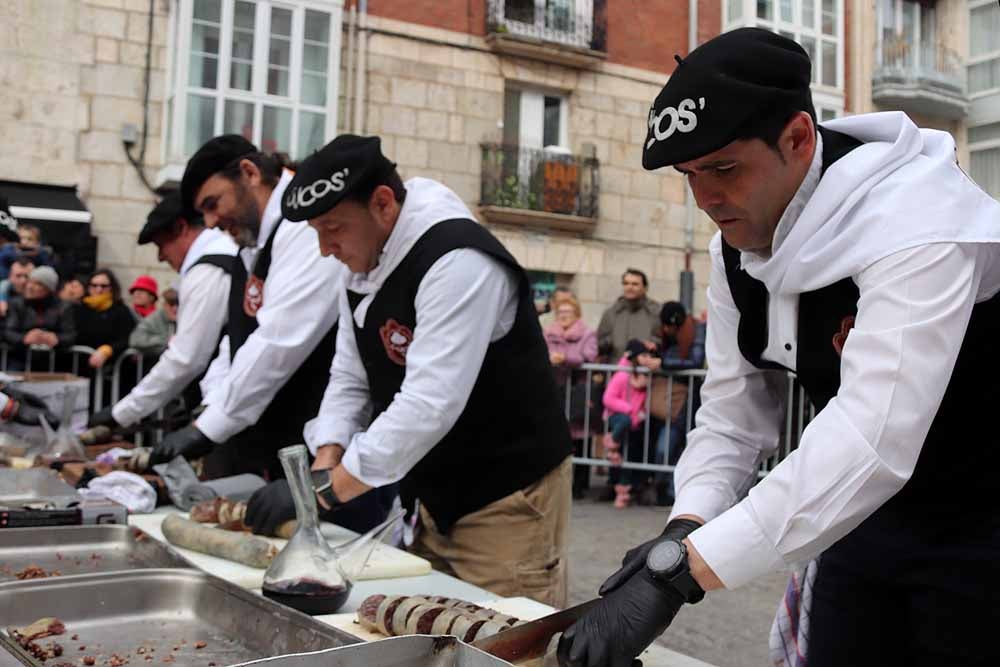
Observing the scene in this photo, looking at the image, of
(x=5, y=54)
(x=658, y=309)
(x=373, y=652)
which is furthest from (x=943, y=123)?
(x=5, y=54)

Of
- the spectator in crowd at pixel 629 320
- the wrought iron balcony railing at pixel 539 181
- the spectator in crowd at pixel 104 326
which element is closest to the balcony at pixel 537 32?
the wrought iron balcony railing at pixel 539 181

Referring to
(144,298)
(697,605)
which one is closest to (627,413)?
(697,605)

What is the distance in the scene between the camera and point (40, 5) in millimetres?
8312

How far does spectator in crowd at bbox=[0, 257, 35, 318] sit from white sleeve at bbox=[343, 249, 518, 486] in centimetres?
462

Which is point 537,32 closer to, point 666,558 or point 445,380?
point 445,380

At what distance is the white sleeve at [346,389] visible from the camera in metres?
2.35

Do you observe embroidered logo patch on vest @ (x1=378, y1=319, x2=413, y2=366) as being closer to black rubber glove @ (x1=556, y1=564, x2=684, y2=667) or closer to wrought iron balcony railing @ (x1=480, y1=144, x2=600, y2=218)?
black rubber glove @ (x1=556, y1=564, x2=684, y2=667)

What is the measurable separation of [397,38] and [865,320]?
31.8 feet

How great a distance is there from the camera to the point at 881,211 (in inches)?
46.3

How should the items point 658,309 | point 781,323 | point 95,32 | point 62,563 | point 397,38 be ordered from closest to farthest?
point 781,323 < point 62,563 < point 658,309 < point 95,32 < point 397,38

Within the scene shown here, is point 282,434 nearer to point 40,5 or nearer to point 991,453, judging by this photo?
point 991,453

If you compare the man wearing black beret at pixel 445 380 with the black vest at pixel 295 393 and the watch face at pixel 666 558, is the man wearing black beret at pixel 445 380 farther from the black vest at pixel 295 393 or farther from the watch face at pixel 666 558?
the watch face at pixel 666 558

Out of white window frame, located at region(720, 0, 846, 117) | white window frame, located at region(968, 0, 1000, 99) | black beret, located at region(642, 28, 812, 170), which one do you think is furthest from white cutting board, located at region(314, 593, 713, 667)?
white window frame, located at region(968, 0, 1000, 99)

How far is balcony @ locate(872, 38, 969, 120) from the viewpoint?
2402 mm
